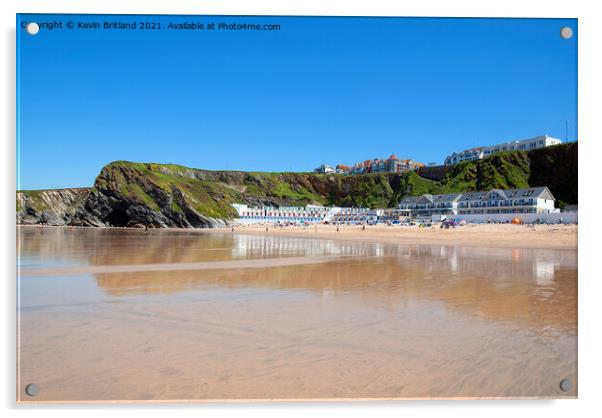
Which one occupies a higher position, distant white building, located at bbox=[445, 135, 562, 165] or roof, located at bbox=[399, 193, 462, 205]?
distant white building, located at bbox=[445, 135, 562, 165]

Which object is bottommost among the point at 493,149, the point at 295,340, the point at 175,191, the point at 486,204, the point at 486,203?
the point at 295,340

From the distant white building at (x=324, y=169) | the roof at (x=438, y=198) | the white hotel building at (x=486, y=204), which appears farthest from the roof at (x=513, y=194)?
the distant white building at (x=324, y=169)

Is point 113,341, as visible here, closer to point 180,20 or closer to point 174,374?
point 174,374

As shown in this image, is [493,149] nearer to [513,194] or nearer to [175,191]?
[513,194]

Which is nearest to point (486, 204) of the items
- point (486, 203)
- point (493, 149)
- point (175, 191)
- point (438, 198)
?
point (486, 203)

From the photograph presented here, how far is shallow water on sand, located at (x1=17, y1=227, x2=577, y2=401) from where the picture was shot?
8.05ft

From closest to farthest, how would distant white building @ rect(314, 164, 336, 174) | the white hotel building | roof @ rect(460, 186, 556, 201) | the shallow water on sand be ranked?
the shallow water on sand < the white hotel building < roof @ rect(460, 186, 556, 201) < distant white building @ rect(314, 164, 336, 174)

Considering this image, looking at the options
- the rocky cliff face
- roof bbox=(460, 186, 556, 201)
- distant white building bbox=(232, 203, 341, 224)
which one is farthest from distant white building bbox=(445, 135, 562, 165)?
distant white building bbox=(232, 203, 341, 224)

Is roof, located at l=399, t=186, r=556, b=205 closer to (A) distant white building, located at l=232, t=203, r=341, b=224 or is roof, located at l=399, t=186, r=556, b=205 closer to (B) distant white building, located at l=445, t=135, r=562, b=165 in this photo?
(B) distant white building, located at l=445, t=135, r=562, b=165

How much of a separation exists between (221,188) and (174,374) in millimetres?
64199

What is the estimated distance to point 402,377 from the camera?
2.49 m

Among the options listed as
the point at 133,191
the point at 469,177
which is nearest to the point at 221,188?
the point at 133,191

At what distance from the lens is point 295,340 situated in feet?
10.3

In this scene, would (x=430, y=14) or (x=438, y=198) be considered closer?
(x=430, y=14)
